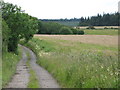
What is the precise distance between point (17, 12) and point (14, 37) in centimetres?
447

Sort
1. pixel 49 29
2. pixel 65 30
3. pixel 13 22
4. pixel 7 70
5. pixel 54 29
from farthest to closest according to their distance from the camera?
1. pixel 54 29
2. pixel 49 29
3. pixel 65 30
4. pixel 13 22
5. pixel 7 70

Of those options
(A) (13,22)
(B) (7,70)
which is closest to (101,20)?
(A) (13,22)

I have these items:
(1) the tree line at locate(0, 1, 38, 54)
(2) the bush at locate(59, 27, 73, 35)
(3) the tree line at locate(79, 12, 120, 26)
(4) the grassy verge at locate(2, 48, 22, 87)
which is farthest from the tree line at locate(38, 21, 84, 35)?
(4) the grassy verge at locate(2, 48, 22, 87)

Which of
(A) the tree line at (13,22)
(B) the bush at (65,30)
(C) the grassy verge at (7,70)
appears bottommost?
(B) the bush at (65,30)

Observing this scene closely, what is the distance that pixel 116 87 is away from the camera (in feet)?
42.8

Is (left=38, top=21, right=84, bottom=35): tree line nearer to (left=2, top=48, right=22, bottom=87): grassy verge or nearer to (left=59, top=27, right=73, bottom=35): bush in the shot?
(left=59, top=27, right=73, bottom=35): bush

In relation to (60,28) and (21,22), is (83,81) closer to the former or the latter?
(21,22)

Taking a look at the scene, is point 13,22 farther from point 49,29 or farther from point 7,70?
point 49,29

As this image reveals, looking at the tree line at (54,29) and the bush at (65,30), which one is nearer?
the bush at (65,30)

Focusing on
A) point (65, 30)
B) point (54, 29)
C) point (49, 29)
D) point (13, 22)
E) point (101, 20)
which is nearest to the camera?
point (13, 22)

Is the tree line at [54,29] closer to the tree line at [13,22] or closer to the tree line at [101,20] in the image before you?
the tree line at [101,20]

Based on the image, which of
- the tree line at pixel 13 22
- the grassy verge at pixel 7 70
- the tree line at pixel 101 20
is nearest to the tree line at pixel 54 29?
the tree line at pixel 101 20

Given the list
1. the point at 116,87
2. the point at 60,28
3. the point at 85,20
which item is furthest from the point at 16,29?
the point at 85,20

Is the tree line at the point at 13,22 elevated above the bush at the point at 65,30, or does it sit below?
above
